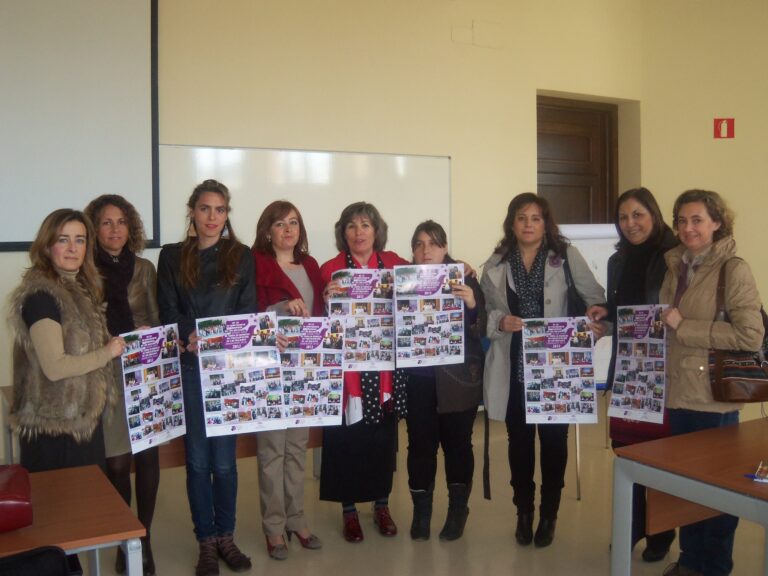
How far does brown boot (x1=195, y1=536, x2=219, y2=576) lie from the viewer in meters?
2.95

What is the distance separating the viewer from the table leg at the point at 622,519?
7.50ft

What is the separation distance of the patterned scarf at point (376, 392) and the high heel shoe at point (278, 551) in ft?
2.13

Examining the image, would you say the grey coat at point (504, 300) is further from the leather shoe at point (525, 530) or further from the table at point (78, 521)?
the table at point (78, 521)

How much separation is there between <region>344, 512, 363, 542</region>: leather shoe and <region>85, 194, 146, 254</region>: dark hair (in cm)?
155

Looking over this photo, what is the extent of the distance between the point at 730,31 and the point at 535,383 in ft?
15.9

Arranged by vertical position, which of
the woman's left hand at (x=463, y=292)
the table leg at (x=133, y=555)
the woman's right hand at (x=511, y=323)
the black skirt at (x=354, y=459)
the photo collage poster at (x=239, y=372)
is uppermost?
the woman's left hand at (x=463, y=292)

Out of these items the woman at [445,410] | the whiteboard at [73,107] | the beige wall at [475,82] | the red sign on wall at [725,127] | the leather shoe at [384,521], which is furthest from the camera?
the red sign on wall at [725,127]

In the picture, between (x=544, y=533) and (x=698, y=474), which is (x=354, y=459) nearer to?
(x=544, y=533)

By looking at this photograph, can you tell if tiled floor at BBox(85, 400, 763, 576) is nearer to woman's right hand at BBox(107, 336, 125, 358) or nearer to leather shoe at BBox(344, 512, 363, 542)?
leather shoe at BBox(344, 512, 363, 542)

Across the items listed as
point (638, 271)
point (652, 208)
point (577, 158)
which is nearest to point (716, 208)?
point (652, 208)

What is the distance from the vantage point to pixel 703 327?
2604 mm

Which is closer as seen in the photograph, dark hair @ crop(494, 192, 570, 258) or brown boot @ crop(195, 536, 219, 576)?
brown boot @ crop(195, 536, 219, 576)

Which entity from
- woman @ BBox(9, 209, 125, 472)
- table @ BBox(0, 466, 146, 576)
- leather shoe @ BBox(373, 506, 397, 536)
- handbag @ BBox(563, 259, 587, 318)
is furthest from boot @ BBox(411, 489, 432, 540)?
table @ BBox(0, 466, 146, 576)

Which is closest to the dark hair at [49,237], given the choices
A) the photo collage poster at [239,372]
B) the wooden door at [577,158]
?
the photo collage poster at [239,372]
